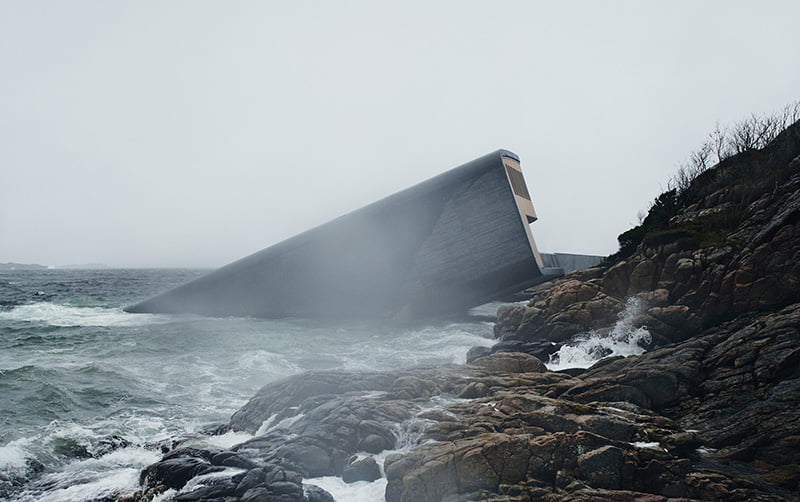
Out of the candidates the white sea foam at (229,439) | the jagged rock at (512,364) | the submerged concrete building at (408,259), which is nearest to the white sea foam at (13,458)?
the white sea foam at (229,439)

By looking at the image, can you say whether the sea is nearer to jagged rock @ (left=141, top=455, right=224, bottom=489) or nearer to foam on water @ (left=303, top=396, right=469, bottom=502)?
foam on water @ (left=303, top=396, right=469, bottom=502)

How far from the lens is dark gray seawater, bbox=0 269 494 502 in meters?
8.98

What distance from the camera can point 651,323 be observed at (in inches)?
520

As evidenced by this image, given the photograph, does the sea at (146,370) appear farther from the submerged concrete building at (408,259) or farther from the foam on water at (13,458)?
the submerged concrete building at (408,259)

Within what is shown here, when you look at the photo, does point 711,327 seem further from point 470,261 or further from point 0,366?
point 0,366

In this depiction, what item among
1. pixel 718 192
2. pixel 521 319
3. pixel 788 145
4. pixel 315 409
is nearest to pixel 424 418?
pixel 315 409

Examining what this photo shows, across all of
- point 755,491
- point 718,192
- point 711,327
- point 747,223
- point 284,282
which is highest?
point 284,282

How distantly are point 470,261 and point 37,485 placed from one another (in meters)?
16.7

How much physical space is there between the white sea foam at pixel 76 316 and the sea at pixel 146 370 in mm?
139

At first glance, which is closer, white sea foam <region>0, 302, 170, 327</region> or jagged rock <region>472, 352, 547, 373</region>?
jagged rock <region>472, 352, 547, 373</region>

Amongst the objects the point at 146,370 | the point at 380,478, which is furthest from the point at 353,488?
the point at 146,370

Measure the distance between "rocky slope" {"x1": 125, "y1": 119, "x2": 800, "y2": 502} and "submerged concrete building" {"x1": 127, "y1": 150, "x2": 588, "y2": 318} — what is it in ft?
21.0

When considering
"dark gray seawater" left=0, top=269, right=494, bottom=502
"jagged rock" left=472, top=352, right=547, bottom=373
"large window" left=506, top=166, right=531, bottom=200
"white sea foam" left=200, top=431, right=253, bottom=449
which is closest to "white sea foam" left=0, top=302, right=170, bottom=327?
"dark gray seawater" left=0, top=269, right=494, bottom=502

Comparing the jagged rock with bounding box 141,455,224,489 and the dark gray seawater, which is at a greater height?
the dark gray seawater
